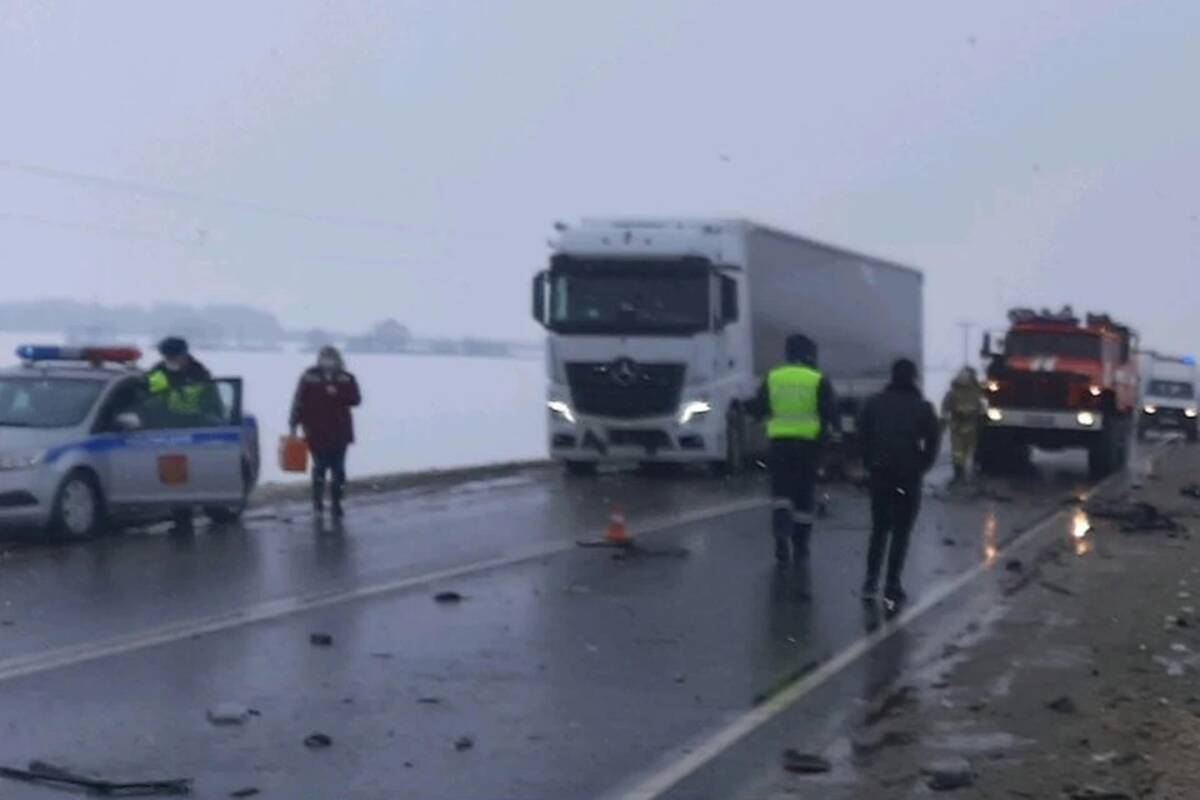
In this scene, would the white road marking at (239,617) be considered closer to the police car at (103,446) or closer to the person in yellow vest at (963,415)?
the police car at (103,446)

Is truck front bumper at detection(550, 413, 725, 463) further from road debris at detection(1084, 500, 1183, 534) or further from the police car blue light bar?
the police car blue light bar

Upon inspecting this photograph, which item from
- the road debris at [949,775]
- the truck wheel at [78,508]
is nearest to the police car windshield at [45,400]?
the truck wheel at [78,508]

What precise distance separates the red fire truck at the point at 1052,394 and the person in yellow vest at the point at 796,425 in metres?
19.1

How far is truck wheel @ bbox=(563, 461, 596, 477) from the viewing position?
34.1 meters

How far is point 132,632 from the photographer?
14773 millimetres

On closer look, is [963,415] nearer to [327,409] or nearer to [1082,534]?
[1082,534]

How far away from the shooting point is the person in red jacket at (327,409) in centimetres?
2403

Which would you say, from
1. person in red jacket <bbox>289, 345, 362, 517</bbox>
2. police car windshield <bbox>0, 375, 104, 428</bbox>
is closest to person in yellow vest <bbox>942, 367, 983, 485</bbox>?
person in red jacket <bbox>289, 345, 362, 517</bbox>

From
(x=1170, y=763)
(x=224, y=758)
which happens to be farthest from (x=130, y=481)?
(x=1170, y=763)

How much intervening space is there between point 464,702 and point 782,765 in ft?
7.30

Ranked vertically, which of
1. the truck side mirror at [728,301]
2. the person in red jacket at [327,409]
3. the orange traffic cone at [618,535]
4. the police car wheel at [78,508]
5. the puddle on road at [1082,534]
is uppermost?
the truck side mirror at [728,301]

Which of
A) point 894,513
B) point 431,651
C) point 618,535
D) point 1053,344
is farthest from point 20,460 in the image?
point 1053,344

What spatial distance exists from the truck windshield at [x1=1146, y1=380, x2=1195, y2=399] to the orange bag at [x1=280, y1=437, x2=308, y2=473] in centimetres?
4297

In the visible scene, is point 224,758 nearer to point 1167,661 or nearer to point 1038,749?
point 1038,749
